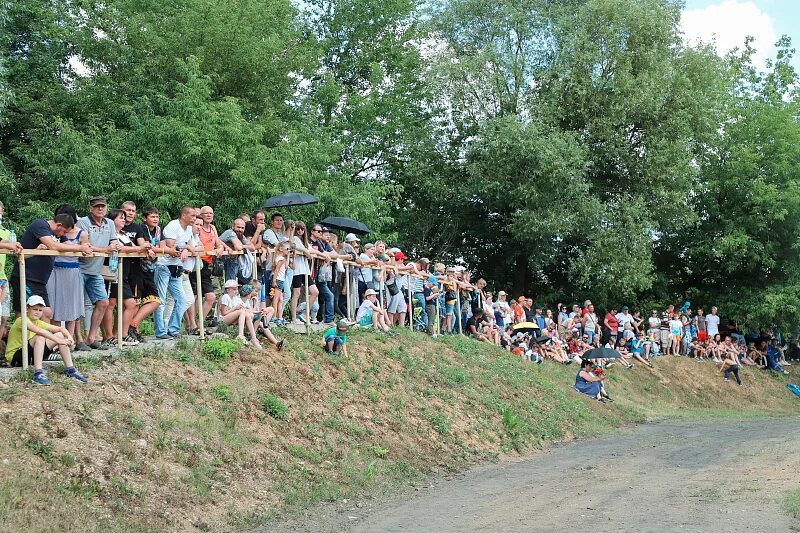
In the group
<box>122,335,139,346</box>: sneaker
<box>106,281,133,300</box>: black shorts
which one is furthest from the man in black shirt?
<box>122,335,139,346</box>: sneaker

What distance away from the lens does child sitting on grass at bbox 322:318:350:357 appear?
680 inches

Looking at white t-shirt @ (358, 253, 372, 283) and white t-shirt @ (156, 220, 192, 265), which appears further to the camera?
white t-shirt @ (358, 253, 372, 283)

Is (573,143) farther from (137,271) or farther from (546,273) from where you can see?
(137,271)

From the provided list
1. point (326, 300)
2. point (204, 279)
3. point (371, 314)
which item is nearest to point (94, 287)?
point (204, 279)

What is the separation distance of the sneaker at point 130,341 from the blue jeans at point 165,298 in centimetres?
70

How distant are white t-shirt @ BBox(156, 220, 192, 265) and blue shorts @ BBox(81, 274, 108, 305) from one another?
144 centimetres

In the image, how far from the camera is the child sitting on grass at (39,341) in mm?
10992

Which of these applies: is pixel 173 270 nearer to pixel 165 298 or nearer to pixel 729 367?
pixel 165 298

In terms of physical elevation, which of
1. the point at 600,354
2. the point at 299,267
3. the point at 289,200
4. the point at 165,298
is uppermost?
the point at 289,200

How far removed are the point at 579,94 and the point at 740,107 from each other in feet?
39.0

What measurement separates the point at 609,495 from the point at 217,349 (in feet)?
21.0

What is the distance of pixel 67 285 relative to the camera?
1209cm

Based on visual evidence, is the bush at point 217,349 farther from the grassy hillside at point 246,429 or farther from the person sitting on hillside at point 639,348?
the person sitting on hillside at point 639,348

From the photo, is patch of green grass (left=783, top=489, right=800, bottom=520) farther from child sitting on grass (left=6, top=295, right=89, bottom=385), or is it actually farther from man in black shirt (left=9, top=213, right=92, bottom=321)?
man in black shirt (left=9, top=213, right=92, bottom=321)
